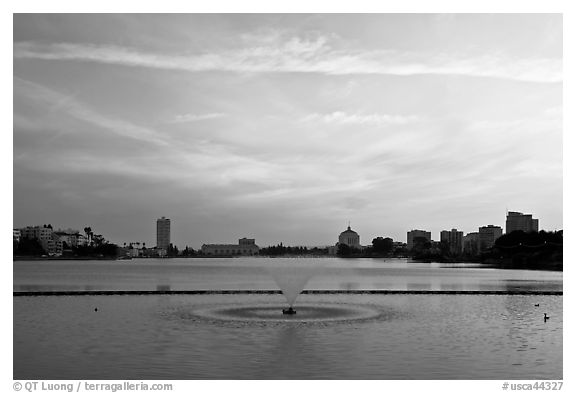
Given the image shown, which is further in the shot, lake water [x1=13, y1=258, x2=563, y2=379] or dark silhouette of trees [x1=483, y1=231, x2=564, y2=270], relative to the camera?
dark silhouette of trees [x1=483, y1=231, x2=564, y2=270]

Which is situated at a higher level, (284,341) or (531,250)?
(531,250)

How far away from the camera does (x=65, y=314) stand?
36188 mm

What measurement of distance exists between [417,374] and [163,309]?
23.4m

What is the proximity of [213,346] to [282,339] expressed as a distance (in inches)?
136

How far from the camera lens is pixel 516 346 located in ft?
82.5

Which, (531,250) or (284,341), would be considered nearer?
(284,341)

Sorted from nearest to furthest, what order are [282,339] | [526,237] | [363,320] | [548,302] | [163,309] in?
[282,339] < [363,320] < [163,309] < [548,302] < [526,237]

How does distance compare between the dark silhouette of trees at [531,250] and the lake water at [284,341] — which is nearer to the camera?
the lake water at [284,341]
